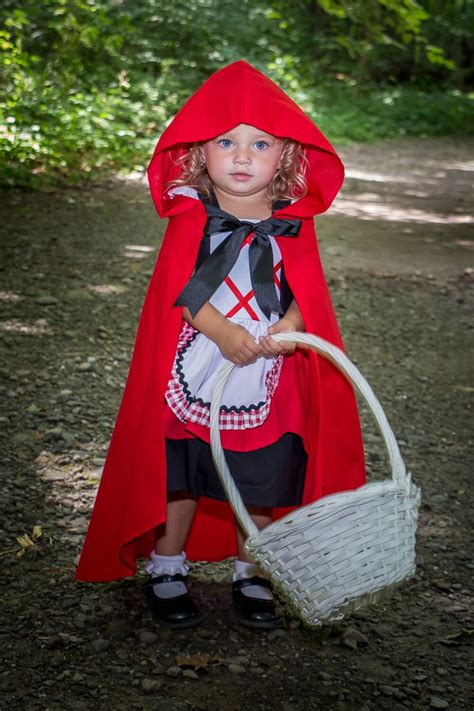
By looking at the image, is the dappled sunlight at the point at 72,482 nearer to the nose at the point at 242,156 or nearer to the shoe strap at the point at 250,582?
the shoe strap at the point at 250,582

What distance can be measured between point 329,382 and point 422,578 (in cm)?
89

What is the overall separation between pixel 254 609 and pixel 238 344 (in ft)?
2.82

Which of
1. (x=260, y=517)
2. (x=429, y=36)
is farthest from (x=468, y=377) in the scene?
(x=429, y=36)

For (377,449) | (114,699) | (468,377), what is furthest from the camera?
(468,377)

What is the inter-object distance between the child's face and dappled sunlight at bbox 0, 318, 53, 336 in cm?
261

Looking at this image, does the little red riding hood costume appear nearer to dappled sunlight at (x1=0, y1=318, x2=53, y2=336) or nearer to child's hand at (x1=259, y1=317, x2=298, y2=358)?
child's hand at (x1=259, y1=317, x2=298, y2=358)

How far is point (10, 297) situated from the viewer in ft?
17.8

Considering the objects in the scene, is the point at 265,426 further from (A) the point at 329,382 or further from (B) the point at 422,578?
(B) the point at 422,578

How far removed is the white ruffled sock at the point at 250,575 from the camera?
279 centimetres

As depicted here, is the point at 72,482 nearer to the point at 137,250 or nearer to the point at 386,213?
the point at 137,250

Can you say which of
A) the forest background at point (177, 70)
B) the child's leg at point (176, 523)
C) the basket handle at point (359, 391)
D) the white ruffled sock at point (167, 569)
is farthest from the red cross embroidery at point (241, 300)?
the forest background at point (177, 70)

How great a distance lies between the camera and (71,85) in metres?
9.50

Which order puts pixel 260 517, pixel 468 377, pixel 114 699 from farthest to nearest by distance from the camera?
pixel 468 377 → pixel 260 517 → pixel 114 699

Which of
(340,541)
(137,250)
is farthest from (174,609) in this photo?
(137,250)
